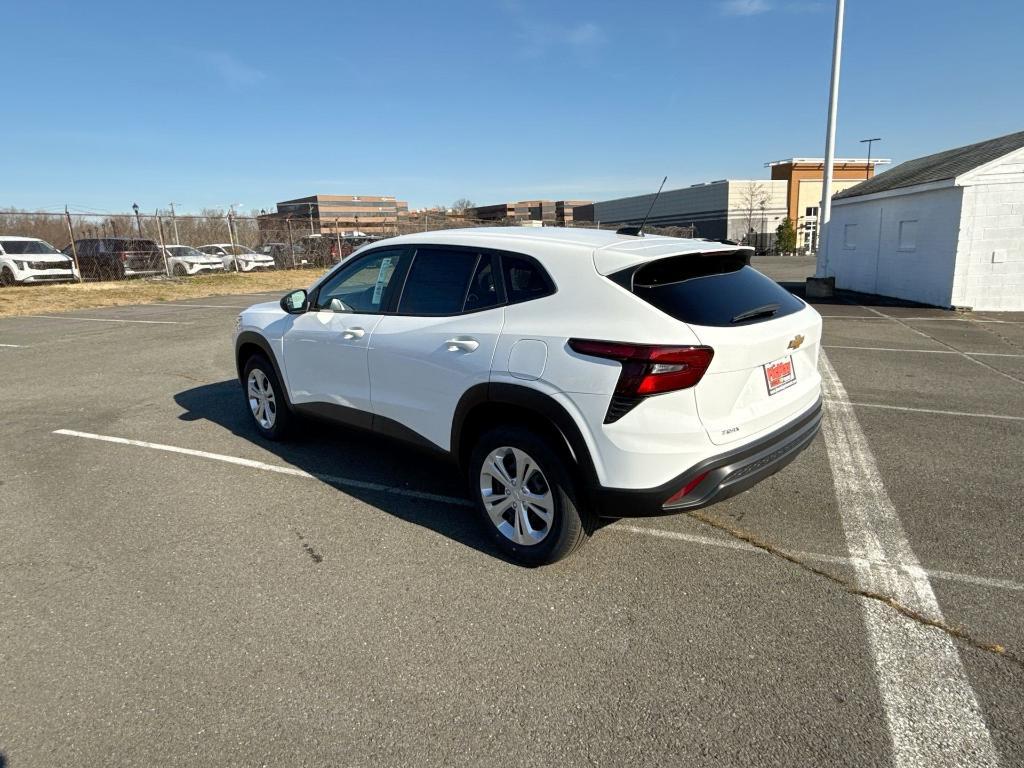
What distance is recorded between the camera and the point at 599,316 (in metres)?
3.02

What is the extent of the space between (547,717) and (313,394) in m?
3.12

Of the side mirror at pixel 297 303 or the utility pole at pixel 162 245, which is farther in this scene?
the utility pole at pixel 162 245

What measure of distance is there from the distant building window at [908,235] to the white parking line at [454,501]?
14623 mm

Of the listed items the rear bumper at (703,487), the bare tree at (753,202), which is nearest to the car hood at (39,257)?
the rear bumper at (703,487)

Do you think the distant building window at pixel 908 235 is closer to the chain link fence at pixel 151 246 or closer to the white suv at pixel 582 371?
the chain link fence at pixel 151 246

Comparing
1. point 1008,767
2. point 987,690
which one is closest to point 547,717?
point 1008,767

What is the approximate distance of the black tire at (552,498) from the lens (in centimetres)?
314

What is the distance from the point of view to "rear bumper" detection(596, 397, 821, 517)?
293 centimetres

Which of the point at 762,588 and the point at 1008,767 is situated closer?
the point at 1008,767

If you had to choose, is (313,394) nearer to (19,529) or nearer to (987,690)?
(19,529)

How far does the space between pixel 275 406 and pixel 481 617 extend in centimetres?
310

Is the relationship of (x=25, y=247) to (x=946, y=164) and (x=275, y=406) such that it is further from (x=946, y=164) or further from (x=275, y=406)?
(x=946, y=164)

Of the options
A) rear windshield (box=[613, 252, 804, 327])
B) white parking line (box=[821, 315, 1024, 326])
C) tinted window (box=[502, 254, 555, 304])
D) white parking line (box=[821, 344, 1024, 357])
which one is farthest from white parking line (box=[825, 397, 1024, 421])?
white parking line (box=[821, 315, 1024, 326])

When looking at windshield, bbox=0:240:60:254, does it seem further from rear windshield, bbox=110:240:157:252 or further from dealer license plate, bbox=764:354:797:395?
dealer license plate, bbox=764:354:797:395
